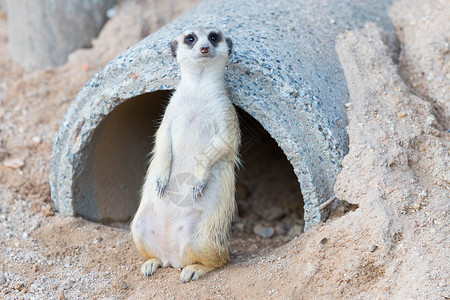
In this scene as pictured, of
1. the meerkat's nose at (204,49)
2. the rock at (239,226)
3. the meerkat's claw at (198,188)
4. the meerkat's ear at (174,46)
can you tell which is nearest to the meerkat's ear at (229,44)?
the meerkat's nose at (204,49)

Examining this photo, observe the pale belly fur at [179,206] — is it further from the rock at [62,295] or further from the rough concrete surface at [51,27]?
the rough concrete surface at [51,27]

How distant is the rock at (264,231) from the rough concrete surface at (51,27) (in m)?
2.16

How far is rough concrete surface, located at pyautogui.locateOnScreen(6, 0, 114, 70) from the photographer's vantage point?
451 cm

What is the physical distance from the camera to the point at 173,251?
2.92 m

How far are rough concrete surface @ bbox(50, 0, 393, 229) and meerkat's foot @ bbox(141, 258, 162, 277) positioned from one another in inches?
29.5

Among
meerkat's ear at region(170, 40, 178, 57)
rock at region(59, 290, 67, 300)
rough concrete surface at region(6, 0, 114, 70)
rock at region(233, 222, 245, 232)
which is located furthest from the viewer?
rough concrete surface at region(6, 0, 114, 70)

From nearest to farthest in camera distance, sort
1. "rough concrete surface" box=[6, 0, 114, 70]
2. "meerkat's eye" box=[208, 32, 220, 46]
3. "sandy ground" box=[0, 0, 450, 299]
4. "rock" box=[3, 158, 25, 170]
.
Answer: "sandy ground" box=[0, 0, 450, 299]
"meerkat's eye" box=[208, 32, 220, 46]
"rock" box=[3, 158, 25, 170]
"rough concrete surface" box=[6, 0, 114, 70]

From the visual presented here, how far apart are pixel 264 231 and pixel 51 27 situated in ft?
7.99

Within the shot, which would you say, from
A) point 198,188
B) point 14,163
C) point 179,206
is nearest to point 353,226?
point 198,188

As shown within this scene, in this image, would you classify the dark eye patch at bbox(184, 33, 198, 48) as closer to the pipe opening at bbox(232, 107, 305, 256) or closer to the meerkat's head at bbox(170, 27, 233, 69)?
the meerkat's head at bbox(170, 27, 233, 69)

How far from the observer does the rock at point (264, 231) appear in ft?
12.5

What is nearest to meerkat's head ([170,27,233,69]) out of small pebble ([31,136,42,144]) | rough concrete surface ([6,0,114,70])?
small pebble ([31,136,42,144])

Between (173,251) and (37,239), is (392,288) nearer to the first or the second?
(173,251)

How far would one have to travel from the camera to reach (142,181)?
3.91 m
